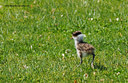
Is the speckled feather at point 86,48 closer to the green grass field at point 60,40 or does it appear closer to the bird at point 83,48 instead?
the bird at point 83,48

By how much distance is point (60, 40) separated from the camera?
10.5 metres

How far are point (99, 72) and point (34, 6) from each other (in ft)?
20.1

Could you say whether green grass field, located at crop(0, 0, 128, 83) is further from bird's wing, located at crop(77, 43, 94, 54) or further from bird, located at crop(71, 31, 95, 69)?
bird's wing, located at crop(77, 43, 94, 54)

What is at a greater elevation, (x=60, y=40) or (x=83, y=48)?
(x=83, y=48)

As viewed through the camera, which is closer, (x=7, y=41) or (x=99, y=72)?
(x=99, y=72)

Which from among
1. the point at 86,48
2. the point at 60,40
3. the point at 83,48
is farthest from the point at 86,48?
the point at 60,40

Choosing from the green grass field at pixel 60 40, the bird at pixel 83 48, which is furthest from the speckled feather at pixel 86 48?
the green grass field at pixel 60 40

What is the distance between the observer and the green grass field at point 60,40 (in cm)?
812

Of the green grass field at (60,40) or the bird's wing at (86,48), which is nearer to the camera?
the bird's wing at (86,48)

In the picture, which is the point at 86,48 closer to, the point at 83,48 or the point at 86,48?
the point at 86,48

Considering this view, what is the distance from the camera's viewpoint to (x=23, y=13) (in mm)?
12727

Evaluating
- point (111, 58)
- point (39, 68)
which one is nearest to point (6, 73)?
point (39, 68)

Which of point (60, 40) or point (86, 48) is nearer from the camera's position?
point (86, 48)

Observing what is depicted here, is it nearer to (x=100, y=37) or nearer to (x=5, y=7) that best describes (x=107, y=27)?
(x=100, y=37)
